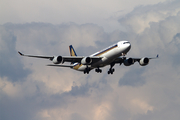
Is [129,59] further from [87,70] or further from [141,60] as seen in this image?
[87,70]

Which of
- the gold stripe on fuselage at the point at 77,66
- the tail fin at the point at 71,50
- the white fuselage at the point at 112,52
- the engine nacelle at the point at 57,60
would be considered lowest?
the gold stripe on fuselage at the point at 77,66

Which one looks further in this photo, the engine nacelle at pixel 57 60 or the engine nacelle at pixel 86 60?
the engine nacelle at pixel 86 60

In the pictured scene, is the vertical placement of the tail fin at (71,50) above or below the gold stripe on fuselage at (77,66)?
above

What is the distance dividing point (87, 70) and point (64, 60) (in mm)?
6553

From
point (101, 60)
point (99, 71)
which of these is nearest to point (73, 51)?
point (99, 71)

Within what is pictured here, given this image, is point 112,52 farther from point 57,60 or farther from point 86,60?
point 57,60

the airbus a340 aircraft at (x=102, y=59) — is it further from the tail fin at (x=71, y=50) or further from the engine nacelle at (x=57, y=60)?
the tail fin at (x=71, y=50)

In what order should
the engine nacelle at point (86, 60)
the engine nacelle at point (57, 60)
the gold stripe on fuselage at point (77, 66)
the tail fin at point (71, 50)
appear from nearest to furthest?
the engine nacelle at point (57, 60), the engine nacelle at point (86, 60), the gold stripe on fuselage at point (77, 66), the tail fin at point (71, 50)

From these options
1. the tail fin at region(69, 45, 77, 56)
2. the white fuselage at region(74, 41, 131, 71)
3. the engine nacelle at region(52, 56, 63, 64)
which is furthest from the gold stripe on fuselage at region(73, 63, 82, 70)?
the tail fin at region(69, 45, 77, 56)

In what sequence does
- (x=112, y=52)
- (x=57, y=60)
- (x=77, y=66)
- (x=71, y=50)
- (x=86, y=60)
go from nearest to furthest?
(x=112, y=52) < (x=57, y=60) < (x=86, y=60) < (x=77, y=66) < (x=71, y=50)

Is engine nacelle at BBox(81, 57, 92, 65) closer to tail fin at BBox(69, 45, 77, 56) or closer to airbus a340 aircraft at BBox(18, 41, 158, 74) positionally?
airbus a340 aircraft at BBox(18, 41, 158, 74)

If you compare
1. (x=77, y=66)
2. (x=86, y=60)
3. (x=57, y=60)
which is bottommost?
(x=77, y=66)

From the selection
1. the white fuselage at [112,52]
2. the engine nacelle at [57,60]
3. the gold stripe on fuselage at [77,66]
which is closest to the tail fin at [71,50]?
the gold stripe on fuselage at [77,66]

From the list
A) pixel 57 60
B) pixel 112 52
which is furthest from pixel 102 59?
pixel 57 60
